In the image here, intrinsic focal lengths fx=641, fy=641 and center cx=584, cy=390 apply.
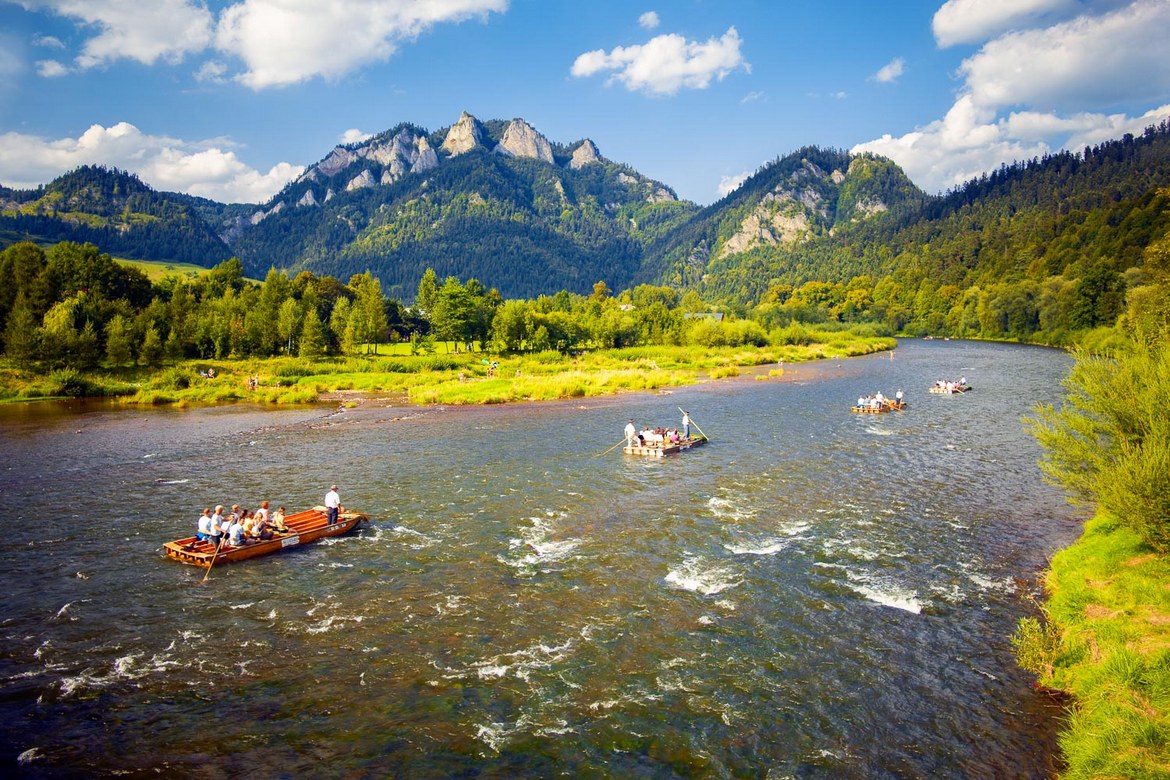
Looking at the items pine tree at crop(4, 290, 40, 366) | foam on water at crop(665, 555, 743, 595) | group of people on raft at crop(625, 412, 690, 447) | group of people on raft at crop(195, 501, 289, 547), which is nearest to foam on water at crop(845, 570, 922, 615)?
foam on water at crop(665, 555, 743, 595)

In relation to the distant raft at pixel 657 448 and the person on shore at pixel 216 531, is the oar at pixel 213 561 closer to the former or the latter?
the person on shore at pixel 216 531

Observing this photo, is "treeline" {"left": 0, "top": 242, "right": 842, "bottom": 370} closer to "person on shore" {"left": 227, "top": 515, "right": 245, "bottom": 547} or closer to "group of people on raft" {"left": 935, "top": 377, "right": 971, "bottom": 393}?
"group of people on raft" {"left": 935, "top": 377, "right": 971, "bottom": 393}

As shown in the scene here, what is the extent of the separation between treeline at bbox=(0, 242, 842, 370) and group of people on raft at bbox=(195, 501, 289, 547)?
6899cm

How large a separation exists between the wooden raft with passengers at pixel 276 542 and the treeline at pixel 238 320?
68738 millimetres

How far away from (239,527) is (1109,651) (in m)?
30.6

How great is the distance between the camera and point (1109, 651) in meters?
16.7

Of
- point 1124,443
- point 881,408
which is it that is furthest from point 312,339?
point 1124,443

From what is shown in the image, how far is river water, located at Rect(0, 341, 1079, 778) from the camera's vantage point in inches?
604

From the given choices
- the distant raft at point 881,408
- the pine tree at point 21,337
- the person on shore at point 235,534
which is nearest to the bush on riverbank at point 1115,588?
the person on shore at point 235,534

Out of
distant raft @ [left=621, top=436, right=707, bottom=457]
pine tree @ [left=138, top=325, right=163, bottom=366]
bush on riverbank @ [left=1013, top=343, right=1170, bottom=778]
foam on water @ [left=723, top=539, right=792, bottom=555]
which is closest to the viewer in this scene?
bush on riverbank @ [left=1013, top=343, right=1170, bottom=778]

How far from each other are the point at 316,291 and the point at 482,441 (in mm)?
104318

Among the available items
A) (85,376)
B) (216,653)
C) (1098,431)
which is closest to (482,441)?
(216,653)

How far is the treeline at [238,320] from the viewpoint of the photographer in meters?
84.9

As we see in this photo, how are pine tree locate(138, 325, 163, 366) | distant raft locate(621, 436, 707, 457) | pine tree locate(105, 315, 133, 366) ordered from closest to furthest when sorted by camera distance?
distant raft locate(621, 436, 707, 457)
pine tree locate(105, 315, 133, 366)
pine tree locate(138, 325, 163, 366)
